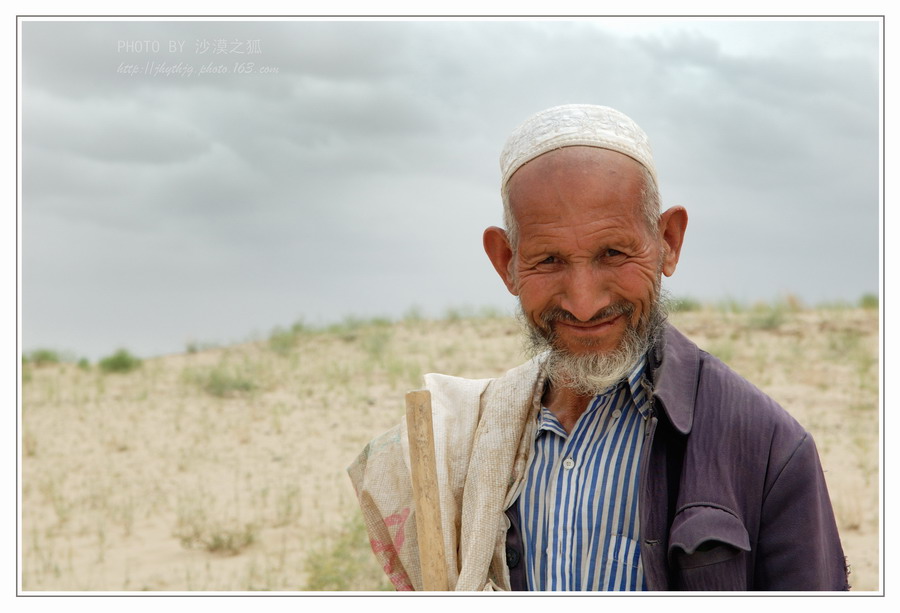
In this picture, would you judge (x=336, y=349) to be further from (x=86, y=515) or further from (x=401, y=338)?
(x=86, y=515)

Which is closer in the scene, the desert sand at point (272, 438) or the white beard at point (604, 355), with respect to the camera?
the white beard at point (604, 355)

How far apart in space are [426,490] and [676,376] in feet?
2.33

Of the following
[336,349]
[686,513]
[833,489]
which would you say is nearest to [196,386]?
[336,349]

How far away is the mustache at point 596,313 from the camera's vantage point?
2.21m

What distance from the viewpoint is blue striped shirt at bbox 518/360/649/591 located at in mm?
2115

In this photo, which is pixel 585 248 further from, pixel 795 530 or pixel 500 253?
pixel 795 530

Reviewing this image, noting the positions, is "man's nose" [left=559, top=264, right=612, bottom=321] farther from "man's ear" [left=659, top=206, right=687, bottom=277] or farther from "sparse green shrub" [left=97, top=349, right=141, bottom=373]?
"sparse green shrub" [left=97, top=349, right=141, bottom=373]

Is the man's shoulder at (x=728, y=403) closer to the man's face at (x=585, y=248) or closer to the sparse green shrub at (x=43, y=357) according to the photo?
the man's face at (x=585, y=248)

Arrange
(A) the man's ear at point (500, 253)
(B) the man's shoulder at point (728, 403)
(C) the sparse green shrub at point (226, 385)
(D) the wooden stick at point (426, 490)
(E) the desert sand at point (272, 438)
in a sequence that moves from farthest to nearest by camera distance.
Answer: (C) the sparse green shrub at point (226, 385)
(E) the desert sand at point (272, 438)
(A) the man's ear at point (500, 253)
(D) the wooden stick at point (426, 490)
(B) the man's shoulder at point (728, 403)

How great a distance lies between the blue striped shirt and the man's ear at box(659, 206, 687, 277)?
0.30 meters

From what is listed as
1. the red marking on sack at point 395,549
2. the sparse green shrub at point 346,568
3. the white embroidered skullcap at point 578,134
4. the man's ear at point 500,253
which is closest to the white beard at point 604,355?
the man's ear at point 500,253

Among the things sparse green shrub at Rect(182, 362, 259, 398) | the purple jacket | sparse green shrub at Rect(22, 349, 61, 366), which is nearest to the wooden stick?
the purple jacket

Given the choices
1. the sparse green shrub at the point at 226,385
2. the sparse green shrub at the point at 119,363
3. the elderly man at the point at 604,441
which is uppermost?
the sparse green shrub at the point at 119,363
